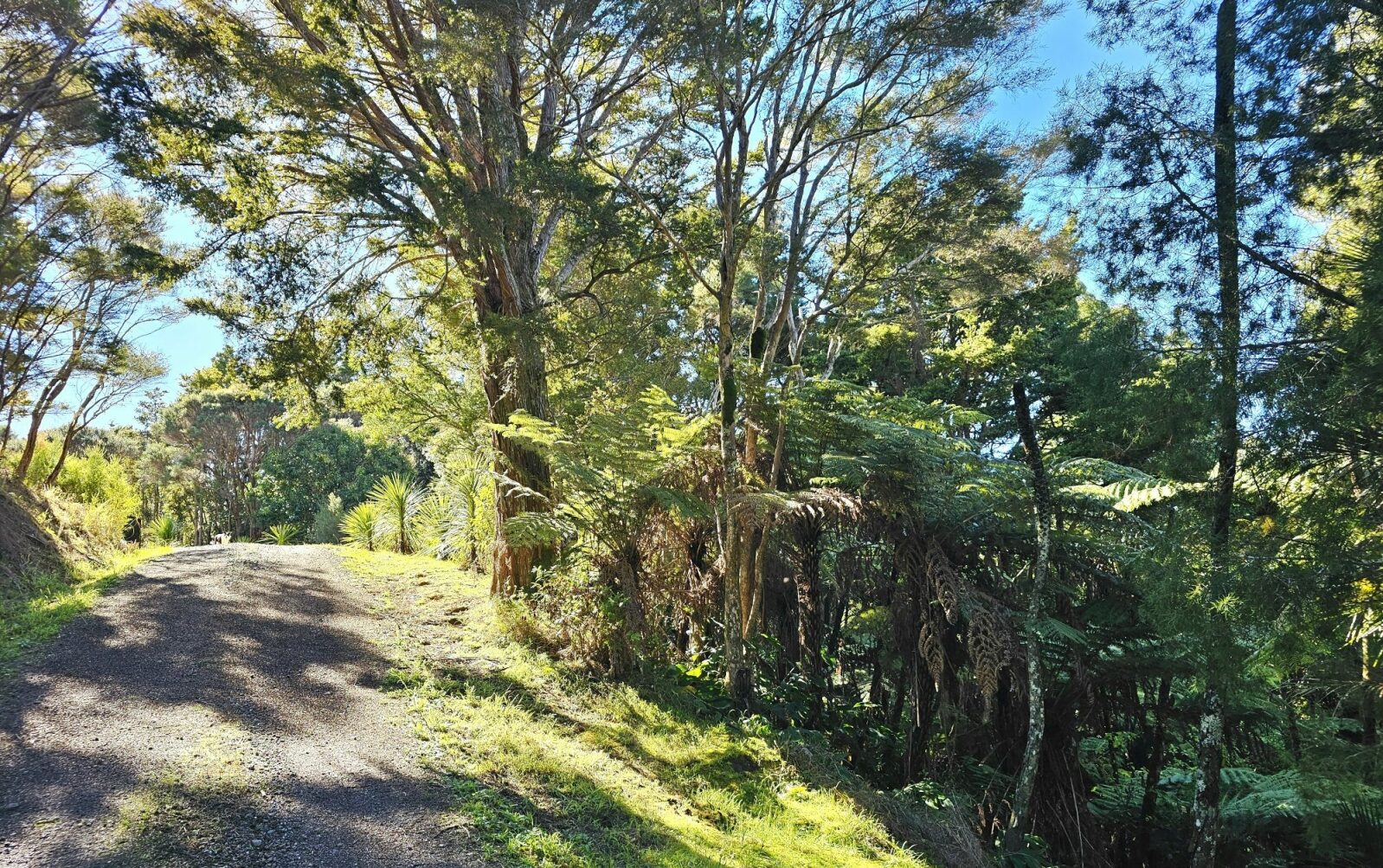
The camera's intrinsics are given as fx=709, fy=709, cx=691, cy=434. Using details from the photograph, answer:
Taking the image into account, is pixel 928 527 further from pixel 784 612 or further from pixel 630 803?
pixel 630 803

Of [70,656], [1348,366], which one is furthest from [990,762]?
[70,656]

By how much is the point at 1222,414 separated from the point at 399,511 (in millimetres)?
13865

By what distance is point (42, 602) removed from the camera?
22.7ft

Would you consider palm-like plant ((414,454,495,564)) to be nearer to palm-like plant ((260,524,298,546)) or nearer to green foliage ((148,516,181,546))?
palm-like plant ((260,524,298,546))

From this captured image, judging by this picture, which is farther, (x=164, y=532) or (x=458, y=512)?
(x=164, y=532)

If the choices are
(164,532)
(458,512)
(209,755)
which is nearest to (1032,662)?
(209,755)

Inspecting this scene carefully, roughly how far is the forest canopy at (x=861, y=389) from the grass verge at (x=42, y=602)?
2591 mm

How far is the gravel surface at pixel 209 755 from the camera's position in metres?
3.16

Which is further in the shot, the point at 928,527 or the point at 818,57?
the point at 818,57

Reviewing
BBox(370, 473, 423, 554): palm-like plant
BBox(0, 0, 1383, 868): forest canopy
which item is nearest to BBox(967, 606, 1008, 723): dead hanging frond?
BBox(0, 0, 1383, 868): forest canopy

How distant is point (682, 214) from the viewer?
8.68m

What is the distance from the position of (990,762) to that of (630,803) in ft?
12.0

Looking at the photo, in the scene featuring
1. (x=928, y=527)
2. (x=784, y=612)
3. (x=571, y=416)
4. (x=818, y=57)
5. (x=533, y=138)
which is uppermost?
(x=533, y=138)

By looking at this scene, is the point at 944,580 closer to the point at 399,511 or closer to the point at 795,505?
the point at 795,505
